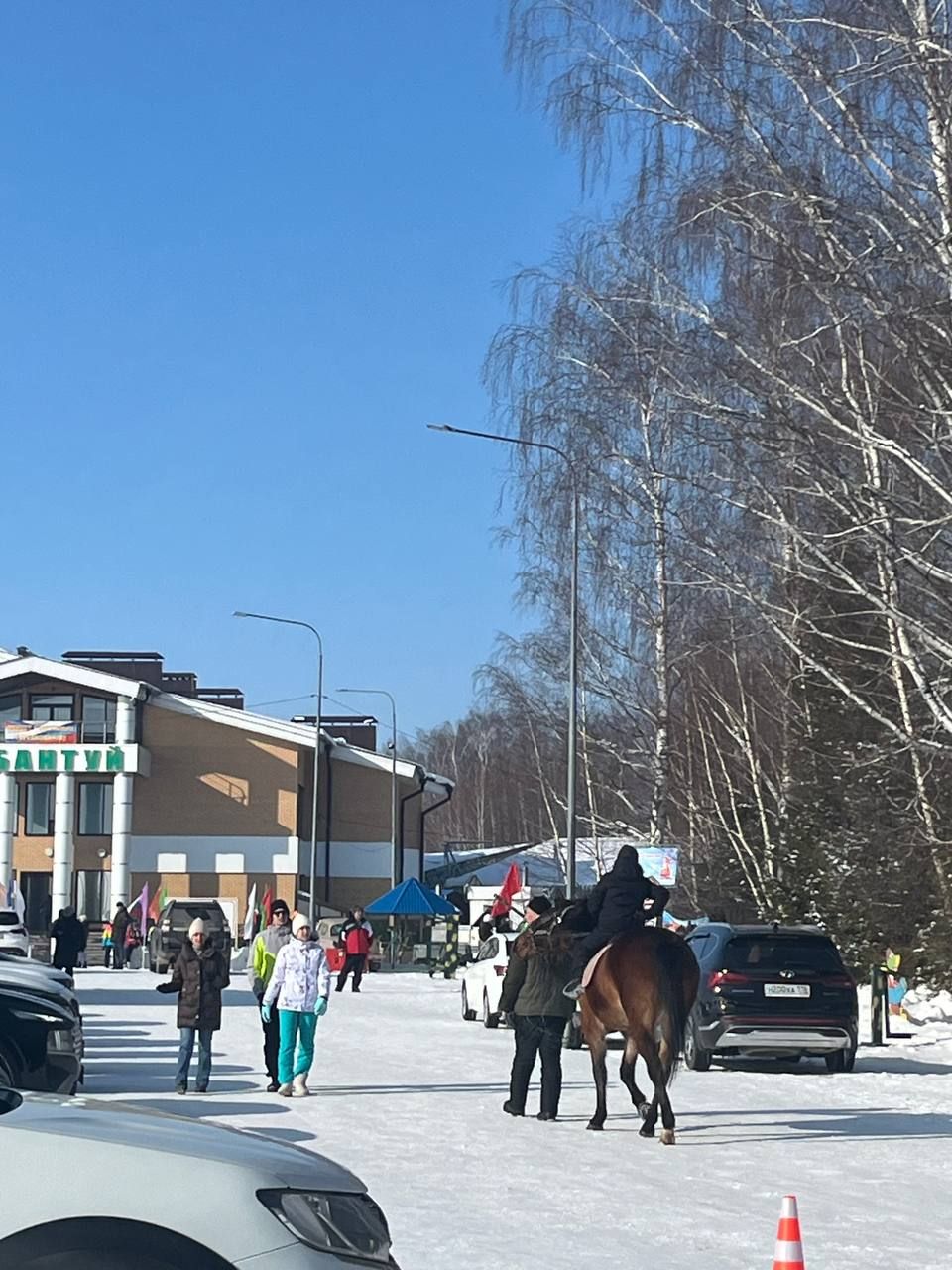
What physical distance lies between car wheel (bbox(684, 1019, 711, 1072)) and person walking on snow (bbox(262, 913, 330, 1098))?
5.51m

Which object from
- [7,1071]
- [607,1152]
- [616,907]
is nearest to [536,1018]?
[616,907]

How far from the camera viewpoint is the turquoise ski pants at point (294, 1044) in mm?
19859

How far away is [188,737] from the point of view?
74.0m

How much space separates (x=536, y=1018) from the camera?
58.6ft

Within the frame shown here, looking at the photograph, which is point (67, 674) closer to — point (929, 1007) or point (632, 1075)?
point (929, 1007)

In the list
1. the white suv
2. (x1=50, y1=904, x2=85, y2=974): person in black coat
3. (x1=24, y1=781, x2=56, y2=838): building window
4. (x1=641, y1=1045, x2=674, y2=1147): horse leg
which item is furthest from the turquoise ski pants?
(x1=24, y1=781, x2=56, y2=838): building window

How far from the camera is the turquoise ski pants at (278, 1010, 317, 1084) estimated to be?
19.9 m

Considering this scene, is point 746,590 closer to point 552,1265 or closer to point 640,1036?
point 640,1036

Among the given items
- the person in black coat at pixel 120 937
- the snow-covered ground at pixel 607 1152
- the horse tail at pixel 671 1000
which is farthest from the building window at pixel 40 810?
the horse tail at pixel 671 1000

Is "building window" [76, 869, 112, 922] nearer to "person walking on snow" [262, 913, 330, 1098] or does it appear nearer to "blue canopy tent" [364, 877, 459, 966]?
"blue canopy tent" [364, 877, 459, 966]

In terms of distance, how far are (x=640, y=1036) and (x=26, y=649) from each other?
64.6 metres

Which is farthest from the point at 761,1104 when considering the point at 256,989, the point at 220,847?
the point at 220,847

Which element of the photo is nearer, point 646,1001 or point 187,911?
point 646,1001

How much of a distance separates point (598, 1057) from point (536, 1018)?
931 millimetres
